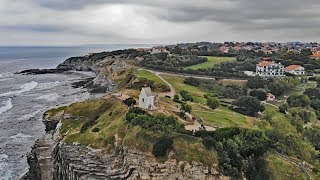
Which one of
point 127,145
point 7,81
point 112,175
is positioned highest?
point 127,145

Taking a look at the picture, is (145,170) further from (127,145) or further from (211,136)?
(211,136)

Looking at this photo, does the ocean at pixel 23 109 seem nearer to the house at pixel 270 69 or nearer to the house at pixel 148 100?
the house at pixel 148 100

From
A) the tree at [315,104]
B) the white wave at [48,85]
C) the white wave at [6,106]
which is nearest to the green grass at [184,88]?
the tree at [315,104]

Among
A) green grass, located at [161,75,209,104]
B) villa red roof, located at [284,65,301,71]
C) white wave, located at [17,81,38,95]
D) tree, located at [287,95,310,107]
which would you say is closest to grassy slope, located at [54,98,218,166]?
green grass, located at [161,75,209,104]

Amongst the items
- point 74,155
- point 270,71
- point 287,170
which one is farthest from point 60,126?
point 270,71

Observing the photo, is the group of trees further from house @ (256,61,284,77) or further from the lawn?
house @ (256,61,284,77)
